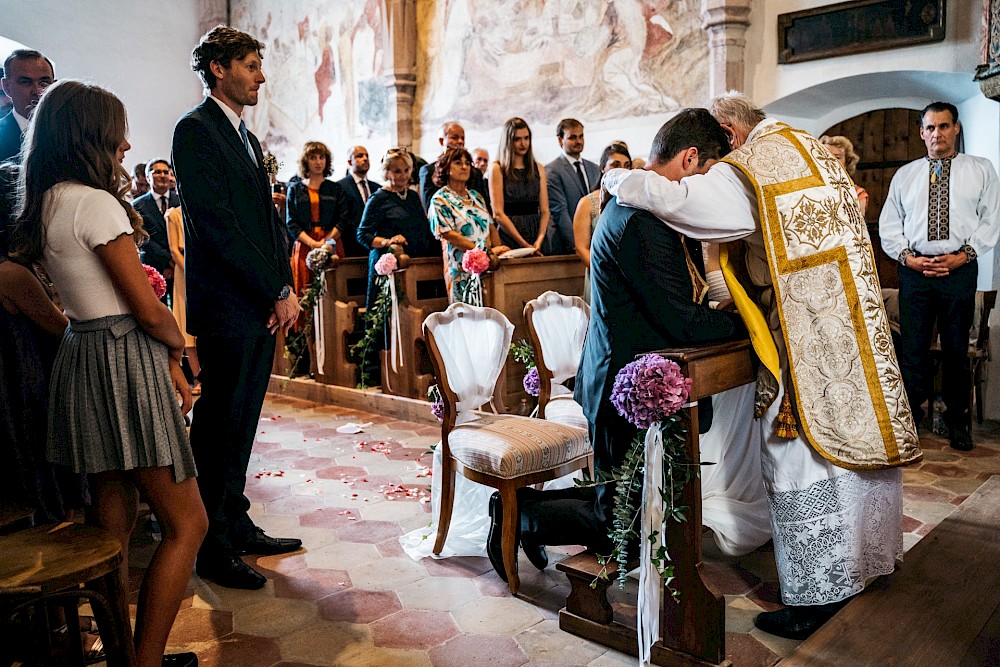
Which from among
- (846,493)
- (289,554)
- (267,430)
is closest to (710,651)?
(846,493)

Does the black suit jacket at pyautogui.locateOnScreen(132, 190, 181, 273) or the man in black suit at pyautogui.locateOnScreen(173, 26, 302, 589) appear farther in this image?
the black suit jacket at pyautogui.locateOnScreen(132, 190, 181, 273)

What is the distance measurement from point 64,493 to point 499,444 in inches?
55.7

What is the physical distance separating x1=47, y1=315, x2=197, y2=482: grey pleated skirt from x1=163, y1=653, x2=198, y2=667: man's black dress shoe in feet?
1.96

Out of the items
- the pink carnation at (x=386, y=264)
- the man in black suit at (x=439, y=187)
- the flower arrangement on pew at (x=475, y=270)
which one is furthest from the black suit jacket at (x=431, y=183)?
the flower arrangement on pew at (x=475, y=270)

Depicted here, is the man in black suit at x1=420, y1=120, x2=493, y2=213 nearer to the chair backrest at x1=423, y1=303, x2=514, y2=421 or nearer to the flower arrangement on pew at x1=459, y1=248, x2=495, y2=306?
the flower arrangement on pew at x1=459, y1=248, x2=495, y2=306

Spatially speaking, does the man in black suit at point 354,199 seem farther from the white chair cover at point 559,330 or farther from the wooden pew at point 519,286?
the white chair cover at point 559,330

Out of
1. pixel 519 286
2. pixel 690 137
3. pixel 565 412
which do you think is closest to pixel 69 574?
pixel 690 137

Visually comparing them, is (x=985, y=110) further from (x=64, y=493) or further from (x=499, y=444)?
(x=64, y=493)

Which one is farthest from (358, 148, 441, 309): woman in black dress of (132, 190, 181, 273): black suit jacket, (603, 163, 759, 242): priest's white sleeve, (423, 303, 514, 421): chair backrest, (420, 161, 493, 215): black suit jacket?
(603, 163, 759, 242): priest's white sleeve

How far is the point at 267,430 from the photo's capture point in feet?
19.6

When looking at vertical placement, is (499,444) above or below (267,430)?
above

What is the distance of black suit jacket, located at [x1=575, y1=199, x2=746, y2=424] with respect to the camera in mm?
2645

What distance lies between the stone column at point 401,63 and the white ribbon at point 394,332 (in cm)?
417

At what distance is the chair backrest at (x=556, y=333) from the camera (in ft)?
12.7
